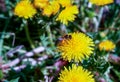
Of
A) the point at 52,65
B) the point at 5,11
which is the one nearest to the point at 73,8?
the point at 52,65

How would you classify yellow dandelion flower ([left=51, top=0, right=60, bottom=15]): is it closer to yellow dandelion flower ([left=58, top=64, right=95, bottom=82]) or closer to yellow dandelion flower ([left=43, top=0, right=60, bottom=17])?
yellow dandelion flower ([left=43, top=0, right=60, bottom=17])

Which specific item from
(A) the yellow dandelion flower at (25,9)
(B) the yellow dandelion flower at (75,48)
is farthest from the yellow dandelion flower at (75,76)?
(A) the yellow dandelion flower at (25,9)

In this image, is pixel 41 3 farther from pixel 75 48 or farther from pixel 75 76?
pixel 75 76

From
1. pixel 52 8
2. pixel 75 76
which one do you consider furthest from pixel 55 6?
pixel 75 76

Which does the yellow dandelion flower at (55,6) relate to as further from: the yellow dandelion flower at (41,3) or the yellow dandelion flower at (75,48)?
the yellow dandelion flower at (75,48)

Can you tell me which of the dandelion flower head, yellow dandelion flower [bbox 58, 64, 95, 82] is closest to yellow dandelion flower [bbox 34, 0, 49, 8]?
the dandelion flower head

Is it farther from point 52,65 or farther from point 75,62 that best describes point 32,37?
point 75,62
